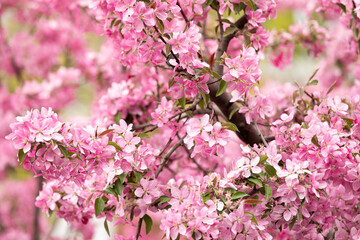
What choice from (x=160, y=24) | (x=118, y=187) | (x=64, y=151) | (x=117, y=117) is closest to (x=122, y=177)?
(x=118, y=187)

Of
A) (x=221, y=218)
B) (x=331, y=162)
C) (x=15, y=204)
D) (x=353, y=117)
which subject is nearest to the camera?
(x=221, y=218)

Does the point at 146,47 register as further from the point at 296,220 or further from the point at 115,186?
the point at 296,220

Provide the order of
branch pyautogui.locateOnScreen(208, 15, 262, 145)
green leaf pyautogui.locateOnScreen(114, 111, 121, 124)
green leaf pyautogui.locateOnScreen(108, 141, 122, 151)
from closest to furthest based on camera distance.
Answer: green leaf pyautogui.locateOnScreen(108, 141, 122, 151) → branch pyautogui.locateOnScreen(208, 15, 262, 145) → green leaf pyautogui.locateOnScreen(114, 111, 121, 124)

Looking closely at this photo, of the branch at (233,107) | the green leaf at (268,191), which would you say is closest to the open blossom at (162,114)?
the branch at (233,107)

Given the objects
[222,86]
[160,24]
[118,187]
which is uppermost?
[160,24]

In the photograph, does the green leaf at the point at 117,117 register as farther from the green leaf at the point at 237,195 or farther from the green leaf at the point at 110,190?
the green leaf at the point at 237,195

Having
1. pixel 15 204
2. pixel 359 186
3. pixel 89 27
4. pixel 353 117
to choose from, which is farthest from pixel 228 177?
pixel 15 204

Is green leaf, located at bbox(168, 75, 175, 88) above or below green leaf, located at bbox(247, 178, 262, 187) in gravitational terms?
above

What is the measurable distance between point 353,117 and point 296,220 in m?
0.36

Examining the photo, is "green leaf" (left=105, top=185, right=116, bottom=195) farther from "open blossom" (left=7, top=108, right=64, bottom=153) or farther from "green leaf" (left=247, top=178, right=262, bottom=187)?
"green leaf" (left=247, top=178, right=262, bottom=187)

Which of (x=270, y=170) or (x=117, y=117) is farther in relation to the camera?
(x=117, y=117)

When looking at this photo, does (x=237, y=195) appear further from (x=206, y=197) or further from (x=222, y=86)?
(x=222, y=86)

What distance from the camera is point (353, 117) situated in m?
1.35

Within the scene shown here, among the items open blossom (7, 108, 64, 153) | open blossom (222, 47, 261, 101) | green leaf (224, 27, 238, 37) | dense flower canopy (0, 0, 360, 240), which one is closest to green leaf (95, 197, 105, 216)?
dense flower canopy (0, 0, 360, 240)
